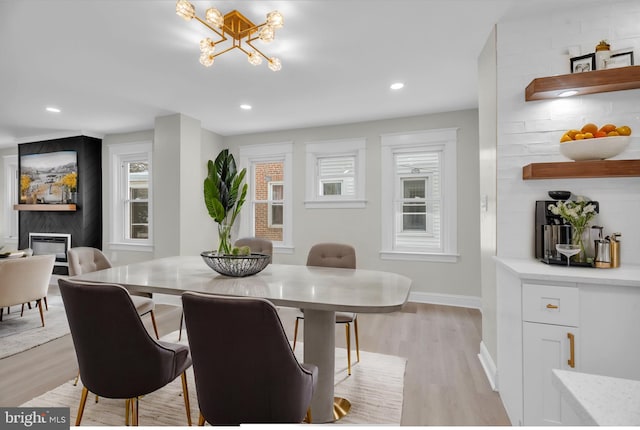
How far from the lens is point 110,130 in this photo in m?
5.02

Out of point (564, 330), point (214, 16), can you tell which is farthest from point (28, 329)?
point (564, 330)

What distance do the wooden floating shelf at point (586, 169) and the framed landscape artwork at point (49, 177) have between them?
6.38 meters

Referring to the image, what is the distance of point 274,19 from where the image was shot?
191 cm

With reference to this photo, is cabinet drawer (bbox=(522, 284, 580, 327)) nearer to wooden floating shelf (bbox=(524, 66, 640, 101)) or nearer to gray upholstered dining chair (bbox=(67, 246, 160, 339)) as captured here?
wooden floating shelf (bbox=(524, 66, 640, 101))

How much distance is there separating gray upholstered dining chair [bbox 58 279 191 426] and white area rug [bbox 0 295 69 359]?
2.11 metres

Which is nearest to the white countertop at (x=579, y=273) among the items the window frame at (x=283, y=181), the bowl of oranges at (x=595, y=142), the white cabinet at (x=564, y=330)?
the white cabinet at (x=564, y=330)

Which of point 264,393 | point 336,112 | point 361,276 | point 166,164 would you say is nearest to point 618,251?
point 361,276

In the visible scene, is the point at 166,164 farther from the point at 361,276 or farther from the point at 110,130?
the point at 361,276

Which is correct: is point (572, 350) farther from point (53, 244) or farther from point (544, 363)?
point (53, 244)

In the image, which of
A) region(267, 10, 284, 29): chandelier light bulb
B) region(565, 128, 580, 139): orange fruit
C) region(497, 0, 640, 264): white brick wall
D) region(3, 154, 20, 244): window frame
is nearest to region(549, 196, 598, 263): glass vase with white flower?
region(497, 0, 640, 264): white brick wall

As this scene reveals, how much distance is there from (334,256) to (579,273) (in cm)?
164

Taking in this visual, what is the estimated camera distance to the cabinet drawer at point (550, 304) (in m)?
1.56

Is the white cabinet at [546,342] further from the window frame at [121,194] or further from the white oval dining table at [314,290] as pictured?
the window frame at [121,194]

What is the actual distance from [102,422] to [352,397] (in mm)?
1530
